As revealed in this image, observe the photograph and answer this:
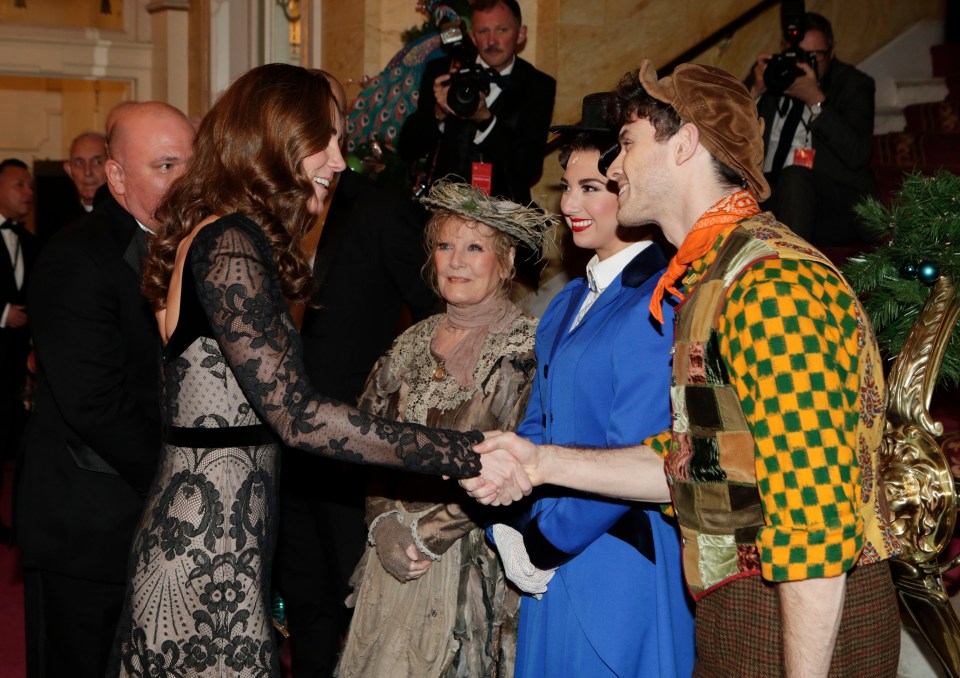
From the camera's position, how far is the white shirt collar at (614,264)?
2.57 meters

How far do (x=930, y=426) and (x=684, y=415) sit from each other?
41.3 inches

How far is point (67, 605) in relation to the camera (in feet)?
10.5

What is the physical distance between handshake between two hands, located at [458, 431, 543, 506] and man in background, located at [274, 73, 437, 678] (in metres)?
1.39

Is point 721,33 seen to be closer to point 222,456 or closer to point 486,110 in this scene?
point 486,110

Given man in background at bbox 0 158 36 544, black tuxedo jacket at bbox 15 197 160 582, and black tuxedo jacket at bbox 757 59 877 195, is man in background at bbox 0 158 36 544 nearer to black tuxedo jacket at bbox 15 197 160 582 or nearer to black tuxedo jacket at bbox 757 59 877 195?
black tuxedo jacket at bbox 15 197 160 582

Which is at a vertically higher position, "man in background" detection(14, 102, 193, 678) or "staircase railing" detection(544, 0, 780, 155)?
"staircase railing" detection(544, 0, 780, 155)

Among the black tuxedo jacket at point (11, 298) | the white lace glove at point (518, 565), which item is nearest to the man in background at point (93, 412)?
the white lace glove at point (518, 565)

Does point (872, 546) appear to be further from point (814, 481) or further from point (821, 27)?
point (821, 27)

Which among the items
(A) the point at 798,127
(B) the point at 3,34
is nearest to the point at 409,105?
(A) the point at 798,127

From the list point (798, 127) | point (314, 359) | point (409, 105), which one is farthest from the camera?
point (409, 105)

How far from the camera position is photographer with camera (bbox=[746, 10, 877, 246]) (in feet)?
16.6

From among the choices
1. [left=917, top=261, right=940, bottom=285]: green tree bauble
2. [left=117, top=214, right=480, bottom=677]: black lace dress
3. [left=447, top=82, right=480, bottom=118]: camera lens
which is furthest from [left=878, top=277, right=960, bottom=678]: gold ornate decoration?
[left=447, top=82, right=480, bottom=118]: camera lens

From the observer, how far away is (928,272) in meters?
2.67

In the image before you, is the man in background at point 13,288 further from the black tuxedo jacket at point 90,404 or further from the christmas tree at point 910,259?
the christmas tree at point 910,259
